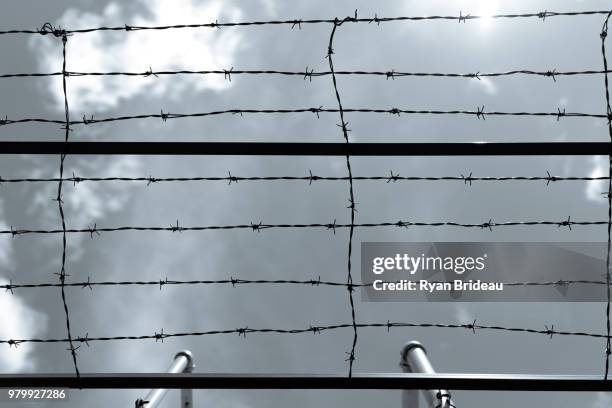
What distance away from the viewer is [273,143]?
8.54ft

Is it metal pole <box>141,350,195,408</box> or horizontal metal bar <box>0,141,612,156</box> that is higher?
horizontal metal bar <box>0,141,612,156</box>

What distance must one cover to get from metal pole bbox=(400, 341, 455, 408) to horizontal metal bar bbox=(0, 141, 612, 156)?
1.29 meters

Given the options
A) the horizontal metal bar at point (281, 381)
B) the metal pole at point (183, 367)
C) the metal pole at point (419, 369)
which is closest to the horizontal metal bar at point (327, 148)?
the horizontal metal bar at point (281, 381)

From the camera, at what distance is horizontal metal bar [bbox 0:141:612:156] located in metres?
2.60

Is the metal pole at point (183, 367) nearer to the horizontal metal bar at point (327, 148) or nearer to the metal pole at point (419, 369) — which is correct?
the metal pole at point (419, 369)

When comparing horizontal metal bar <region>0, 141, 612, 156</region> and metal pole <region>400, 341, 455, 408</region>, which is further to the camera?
metal pole <region>400, 341, 455, 408</region>

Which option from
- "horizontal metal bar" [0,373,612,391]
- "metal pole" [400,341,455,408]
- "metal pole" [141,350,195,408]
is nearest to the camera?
"horizontal metal bar" [0,373,612,391]

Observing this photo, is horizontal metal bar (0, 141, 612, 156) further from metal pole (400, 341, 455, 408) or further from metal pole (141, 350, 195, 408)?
metal pole (141, 350, 195, 408)

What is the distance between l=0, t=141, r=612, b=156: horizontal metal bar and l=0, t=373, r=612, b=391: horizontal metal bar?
0.98 m

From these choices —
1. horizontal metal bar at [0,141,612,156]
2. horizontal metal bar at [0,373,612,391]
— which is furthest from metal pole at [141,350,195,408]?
horizontal metal bar at [0,141,612,156]

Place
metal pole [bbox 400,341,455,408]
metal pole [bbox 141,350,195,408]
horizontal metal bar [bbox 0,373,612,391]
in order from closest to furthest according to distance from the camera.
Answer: horizontal metal bar [bbox 0,373,612,391] < metal pole [bbox 400,341,455,408] < metal pole [bbox 141,350,195,408]

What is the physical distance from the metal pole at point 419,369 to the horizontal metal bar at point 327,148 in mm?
1288

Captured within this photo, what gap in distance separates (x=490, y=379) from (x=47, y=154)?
2.21 meters

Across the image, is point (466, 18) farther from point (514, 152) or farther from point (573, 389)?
point (573, 389)
